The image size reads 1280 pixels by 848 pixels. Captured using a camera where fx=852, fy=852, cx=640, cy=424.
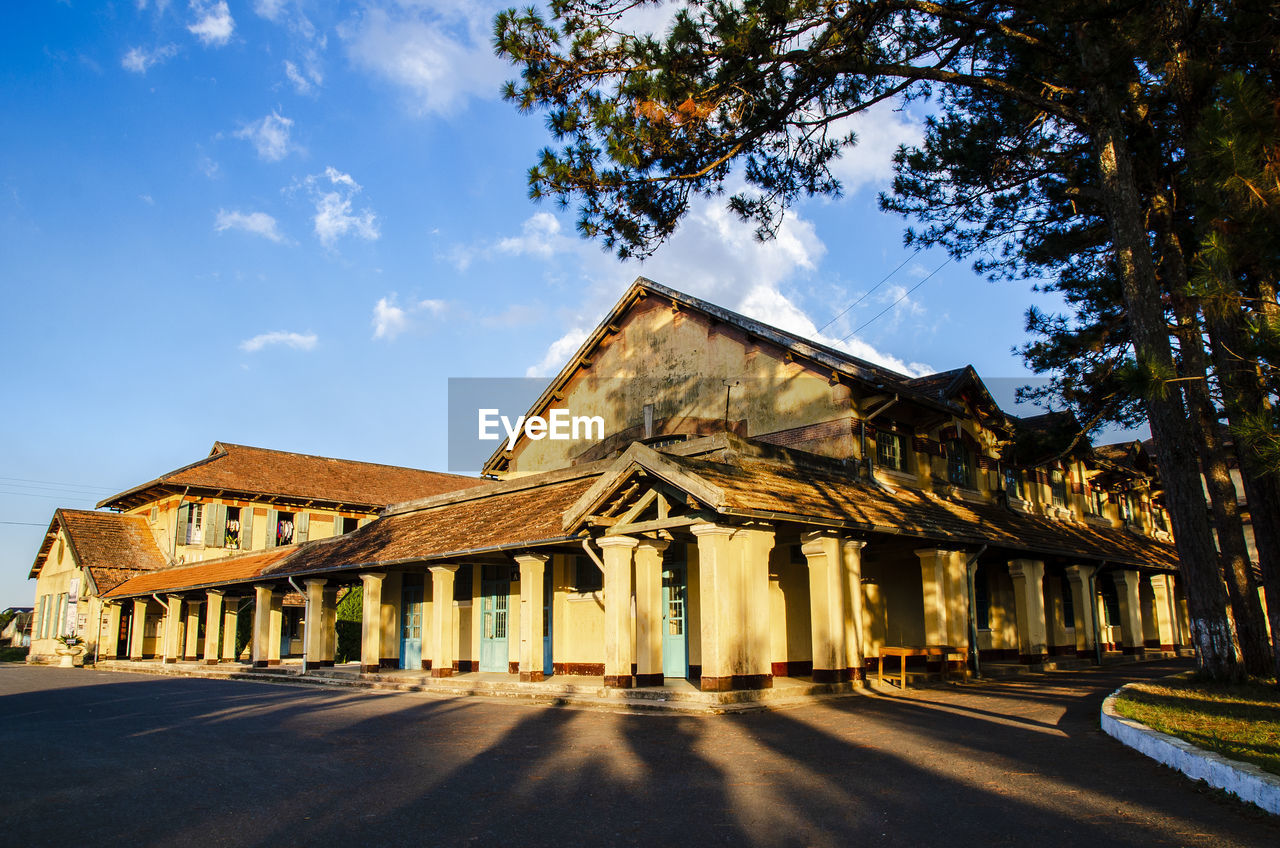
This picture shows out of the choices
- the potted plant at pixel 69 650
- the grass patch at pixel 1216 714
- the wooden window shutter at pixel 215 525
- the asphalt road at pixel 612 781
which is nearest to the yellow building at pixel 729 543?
the asphalt road at pixel 612 781

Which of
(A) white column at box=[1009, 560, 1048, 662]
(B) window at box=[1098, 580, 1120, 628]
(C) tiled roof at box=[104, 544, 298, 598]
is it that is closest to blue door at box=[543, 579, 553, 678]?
(C) tiled roof at box=[104, 544, 298, 598]

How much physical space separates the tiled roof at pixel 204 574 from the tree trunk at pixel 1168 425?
1980 cm

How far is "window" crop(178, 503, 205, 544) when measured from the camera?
3133 cm

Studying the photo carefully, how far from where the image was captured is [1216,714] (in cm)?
834

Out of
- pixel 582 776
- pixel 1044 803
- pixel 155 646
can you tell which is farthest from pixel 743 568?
pixel 155 646

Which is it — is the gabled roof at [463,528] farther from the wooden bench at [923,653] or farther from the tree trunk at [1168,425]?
the tree trunk at [1168,425]

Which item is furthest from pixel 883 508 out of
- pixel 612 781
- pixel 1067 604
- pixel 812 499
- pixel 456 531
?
pixel 1067 604

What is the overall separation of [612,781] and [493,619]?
1206cm

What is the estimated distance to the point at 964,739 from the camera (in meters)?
8.48

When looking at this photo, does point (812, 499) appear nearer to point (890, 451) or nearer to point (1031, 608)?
point (890, 451)

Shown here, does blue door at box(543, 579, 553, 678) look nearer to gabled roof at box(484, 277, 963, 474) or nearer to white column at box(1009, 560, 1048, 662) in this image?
gabled roof at box(484, 277, 963, 474)

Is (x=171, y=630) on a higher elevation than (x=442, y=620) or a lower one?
lower

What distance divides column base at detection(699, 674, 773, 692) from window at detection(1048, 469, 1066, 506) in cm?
1562

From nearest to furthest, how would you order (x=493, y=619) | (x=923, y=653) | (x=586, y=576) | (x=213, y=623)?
1. (x=923, y=653)
2. (x=586, y=576)
3. (x=493, y=619)
4. (x=213, y=623)
